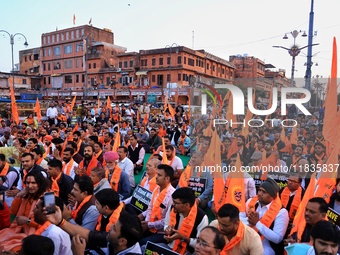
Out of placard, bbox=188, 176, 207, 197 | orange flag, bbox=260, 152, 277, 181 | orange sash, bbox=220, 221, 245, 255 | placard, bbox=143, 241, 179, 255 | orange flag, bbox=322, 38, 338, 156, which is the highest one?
orange flag, bbox=322, 38, 338, 156

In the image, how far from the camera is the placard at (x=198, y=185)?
5.55 metres

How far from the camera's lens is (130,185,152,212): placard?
4.43 meters

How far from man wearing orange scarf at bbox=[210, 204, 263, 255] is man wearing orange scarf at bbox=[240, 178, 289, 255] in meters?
0.49

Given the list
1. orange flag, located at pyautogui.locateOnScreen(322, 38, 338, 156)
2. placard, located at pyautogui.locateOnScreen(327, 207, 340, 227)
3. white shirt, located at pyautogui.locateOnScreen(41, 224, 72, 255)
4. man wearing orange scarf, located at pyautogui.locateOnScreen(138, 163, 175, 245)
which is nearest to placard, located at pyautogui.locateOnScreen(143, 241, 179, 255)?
white shirt, located at pyautogui.locateOnScreen(41, 224, 72, 255)

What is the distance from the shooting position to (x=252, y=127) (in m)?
9.62

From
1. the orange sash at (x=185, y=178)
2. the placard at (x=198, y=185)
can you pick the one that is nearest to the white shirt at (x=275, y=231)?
the orange sash at (x=185, y=178)

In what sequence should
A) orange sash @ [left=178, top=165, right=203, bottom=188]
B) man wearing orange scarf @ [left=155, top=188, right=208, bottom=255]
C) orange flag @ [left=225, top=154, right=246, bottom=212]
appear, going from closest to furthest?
man wearing orange scarf @ [left=155, top=188, right=208, bottom=255] → orange flag @ [left=225, top=154, right=246, bottom=212] → orange sash @ [left=178, top=165, right=203, bottom=188]

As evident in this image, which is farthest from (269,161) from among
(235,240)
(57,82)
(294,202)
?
(57,82)

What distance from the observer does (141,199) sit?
Result: 4512 mm

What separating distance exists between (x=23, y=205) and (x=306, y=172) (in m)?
4.49

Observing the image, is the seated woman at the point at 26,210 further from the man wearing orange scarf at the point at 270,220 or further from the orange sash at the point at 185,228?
the man wearing orange scarf at the point at 270,220

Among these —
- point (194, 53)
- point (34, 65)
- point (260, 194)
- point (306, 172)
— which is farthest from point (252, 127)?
point (34, 65)

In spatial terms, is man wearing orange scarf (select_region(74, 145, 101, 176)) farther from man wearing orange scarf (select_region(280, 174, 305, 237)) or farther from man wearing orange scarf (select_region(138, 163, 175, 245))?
man wearing orange scarf (select_region(280, 174, 305, 237))

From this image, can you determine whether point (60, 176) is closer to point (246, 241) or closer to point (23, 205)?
point (23, 205)
